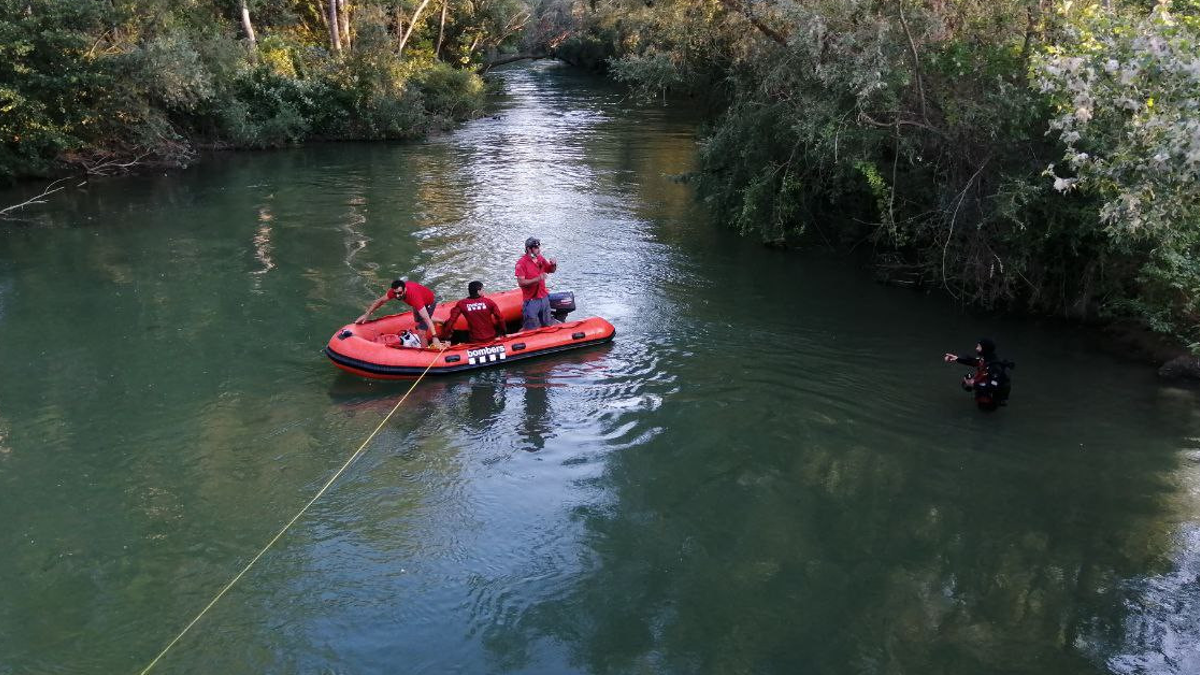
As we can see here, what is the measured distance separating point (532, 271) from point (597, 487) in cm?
412

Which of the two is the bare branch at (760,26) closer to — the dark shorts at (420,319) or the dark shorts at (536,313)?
the dark shorts at (536,313)

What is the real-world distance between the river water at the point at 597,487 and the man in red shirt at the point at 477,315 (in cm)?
76

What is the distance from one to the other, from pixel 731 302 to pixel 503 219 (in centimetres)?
685

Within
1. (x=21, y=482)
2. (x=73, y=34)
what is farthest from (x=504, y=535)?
(x=73, y=34)

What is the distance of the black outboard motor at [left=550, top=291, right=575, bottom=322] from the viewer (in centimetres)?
1319

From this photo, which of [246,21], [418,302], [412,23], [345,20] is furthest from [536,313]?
[412,23]

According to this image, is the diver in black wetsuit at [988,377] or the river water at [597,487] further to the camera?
the diver in black wetsuit at [988,377]

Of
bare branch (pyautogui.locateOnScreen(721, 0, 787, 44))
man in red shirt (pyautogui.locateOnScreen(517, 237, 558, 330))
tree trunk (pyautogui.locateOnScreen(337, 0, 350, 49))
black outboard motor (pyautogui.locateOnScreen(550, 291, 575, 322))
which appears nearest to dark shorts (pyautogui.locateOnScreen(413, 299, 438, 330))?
man in red shirt (pyautogui.locateOnScreen(517, 237, 558, 330))

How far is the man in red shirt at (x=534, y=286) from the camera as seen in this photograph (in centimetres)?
1259

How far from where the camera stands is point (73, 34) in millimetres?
20672

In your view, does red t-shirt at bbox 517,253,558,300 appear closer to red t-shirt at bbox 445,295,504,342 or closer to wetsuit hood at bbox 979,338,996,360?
red t-shirt at bbox 445,295,504,342

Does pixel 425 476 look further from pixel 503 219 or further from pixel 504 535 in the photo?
pixel 503 219

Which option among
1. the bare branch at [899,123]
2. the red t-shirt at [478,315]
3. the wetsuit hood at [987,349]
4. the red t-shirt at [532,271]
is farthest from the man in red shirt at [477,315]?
the wetsuit hood at [987,349]

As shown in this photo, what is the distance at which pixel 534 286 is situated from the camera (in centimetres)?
1288
